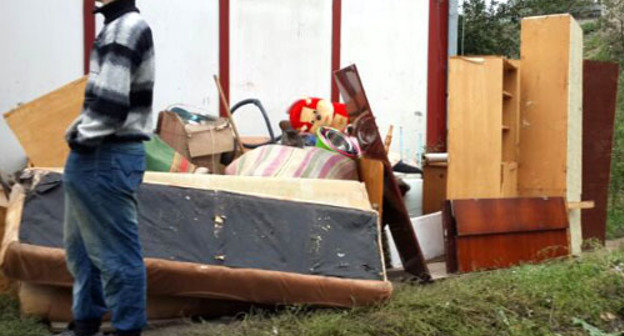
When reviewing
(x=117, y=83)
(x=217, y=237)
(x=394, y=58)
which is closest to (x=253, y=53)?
(x=394, y=58)

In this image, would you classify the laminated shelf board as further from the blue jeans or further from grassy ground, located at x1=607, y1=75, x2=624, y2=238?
the blue jeans

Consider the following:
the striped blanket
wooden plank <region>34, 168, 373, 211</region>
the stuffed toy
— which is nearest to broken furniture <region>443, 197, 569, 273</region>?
the striped blanket

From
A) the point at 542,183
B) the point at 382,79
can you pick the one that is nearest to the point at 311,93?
the point at 382,79

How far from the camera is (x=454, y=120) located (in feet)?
22.2

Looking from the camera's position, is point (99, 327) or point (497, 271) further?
point (497, 271)

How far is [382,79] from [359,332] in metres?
5.19

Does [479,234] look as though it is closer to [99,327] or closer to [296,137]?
[296,137]

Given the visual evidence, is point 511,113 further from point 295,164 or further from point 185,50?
point 185,50

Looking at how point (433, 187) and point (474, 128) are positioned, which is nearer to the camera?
→ point (474, 128)

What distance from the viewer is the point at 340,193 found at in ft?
16.7

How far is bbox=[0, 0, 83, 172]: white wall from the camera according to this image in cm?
646

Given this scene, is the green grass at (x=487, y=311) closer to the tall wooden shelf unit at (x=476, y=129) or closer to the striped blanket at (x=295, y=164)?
the striped blanket at (x=295, y=164)

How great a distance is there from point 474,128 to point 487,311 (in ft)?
7.67

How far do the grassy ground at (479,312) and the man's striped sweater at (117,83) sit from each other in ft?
3.92
